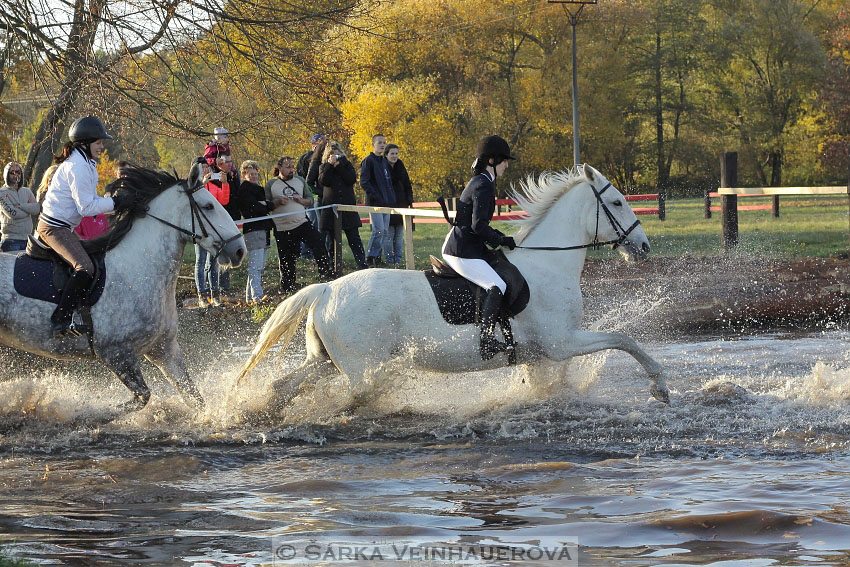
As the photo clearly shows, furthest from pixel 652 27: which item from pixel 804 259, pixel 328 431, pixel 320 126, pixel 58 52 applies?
pixel 328 431

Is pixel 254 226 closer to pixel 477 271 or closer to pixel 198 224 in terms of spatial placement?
pixel 198 224

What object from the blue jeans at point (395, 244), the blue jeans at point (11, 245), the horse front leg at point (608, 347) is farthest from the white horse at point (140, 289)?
the blue jeans at point (395, 244)

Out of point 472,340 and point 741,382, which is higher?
point 472,340

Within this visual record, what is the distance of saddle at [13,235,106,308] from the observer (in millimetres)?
8250

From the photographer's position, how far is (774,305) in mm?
14062

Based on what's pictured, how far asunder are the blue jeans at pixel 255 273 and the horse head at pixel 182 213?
5818mm

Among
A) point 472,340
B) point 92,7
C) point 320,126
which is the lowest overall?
point 472,340

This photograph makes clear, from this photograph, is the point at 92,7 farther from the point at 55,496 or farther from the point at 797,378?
the point at 797,378

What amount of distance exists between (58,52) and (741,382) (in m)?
8.19

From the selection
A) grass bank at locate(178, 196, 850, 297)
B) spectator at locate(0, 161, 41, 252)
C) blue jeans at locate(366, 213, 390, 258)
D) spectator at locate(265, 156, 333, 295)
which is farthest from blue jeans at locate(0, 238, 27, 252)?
blue jeans at locate(366, 213, 390, 258)

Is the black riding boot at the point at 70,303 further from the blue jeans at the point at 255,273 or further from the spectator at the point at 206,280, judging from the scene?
the blue jeans at the point at 255,273

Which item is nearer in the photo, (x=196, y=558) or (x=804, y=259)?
(x=196, y=558)

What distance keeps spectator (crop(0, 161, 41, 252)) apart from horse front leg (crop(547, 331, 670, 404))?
7.30 m

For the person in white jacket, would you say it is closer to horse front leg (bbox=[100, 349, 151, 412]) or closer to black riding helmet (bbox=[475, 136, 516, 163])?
horse front leg (bbox=[100, 349, 151, 412])
